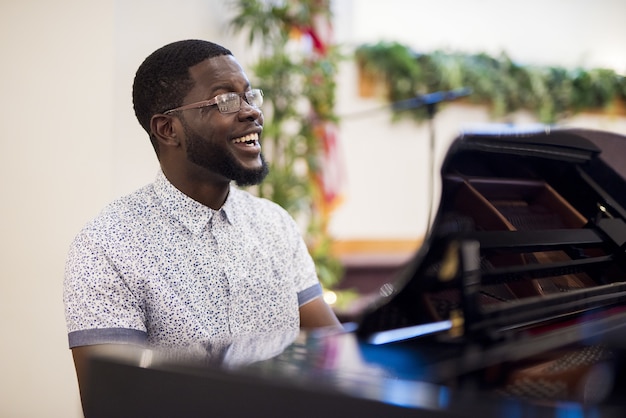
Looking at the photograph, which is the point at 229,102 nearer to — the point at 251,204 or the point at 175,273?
the point at 251,204

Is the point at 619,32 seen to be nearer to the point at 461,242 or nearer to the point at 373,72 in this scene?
the point at 373,72

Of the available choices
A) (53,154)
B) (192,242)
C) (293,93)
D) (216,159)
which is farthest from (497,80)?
(192,242)

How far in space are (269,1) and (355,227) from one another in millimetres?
2227

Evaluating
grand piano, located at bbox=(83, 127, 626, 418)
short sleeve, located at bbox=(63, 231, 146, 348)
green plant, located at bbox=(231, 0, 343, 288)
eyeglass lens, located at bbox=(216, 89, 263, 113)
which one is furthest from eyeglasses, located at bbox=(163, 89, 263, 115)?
green plant, located at bbox=(231, 0, 343, 288)

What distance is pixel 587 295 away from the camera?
143 centimetres

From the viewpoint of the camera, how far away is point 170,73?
1.91 metres

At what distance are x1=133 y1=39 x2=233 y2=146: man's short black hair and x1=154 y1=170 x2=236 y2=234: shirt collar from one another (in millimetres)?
201

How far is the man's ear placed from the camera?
1.91m

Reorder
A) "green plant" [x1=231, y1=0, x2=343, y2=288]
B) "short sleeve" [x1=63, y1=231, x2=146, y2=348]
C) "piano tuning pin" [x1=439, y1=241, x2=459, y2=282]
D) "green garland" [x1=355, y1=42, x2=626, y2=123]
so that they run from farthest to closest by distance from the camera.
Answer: "green garland" [x1=355, y1=42, x2=626, y2=123]
"green plant" [x1=231, y1=0, x2=343, y2=288]
"short sleeve" [x1=63, y1=231, x2=146, y2=348]
"piano tuning pin" [x1=439, y1=241, x2=459, y2=282]

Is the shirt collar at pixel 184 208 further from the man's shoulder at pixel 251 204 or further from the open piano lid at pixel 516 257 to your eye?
the open piano lid at pixel 516 257

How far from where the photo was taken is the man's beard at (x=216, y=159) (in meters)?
1.85

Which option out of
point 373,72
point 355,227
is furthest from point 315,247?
point 373,72

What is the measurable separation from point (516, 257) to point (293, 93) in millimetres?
2781

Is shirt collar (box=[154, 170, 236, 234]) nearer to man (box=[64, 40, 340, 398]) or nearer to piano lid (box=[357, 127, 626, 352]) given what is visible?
man (box=[64, 40, 340, 398])
